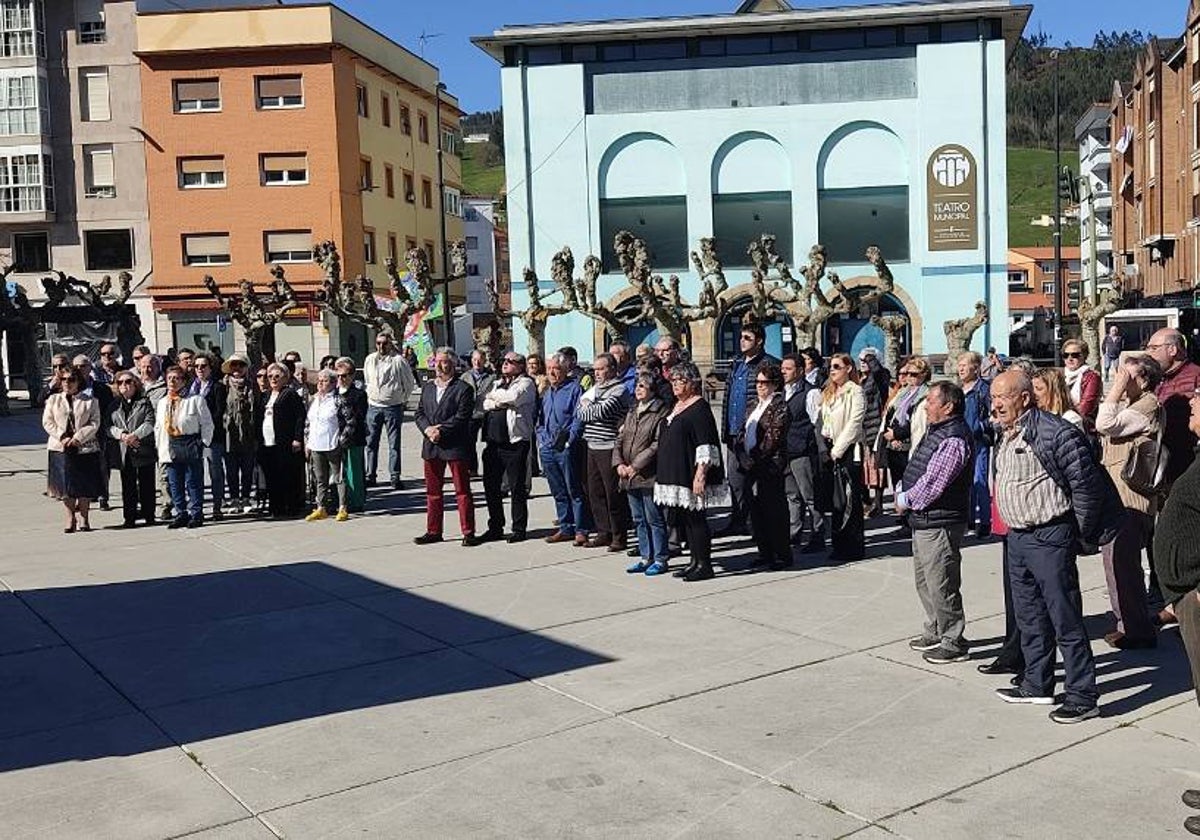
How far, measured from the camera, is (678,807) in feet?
16.0

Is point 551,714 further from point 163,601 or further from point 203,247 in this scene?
point 203,247

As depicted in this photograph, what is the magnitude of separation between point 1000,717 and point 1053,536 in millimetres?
919

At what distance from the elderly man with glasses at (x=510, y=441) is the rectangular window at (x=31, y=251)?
4285 centimetres

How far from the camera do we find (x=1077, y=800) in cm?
482

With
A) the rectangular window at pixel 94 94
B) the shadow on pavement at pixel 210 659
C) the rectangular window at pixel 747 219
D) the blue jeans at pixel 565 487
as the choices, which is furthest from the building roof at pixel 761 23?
the shadow on pavement at pixel 210 659

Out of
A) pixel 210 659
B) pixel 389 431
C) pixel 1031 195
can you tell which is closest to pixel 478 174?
pixel 1031 195

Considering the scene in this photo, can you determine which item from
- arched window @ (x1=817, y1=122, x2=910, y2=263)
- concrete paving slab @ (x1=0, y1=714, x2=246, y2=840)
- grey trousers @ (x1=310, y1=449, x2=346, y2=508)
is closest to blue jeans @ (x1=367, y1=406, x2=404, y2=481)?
grey trousers @ (x1=310, y1=449, x2=346, y2=508)

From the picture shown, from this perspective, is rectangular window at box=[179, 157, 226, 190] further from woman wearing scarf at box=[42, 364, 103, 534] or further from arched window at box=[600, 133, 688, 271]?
woman wearing scarf at box=[42, 364, 103, 534]

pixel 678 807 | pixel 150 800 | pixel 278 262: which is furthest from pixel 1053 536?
pixel 278 262

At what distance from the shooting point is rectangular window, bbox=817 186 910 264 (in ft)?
128

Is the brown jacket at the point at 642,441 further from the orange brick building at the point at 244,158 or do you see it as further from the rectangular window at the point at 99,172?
the rectangular window at the point at 99,172

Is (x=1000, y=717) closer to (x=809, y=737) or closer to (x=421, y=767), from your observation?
(x=809, y=737)

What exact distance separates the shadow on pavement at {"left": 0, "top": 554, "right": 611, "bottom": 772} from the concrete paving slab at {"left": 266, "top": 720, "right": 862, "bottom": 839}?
1237 millimetres

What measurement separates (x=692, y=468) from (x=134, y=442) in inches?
254
